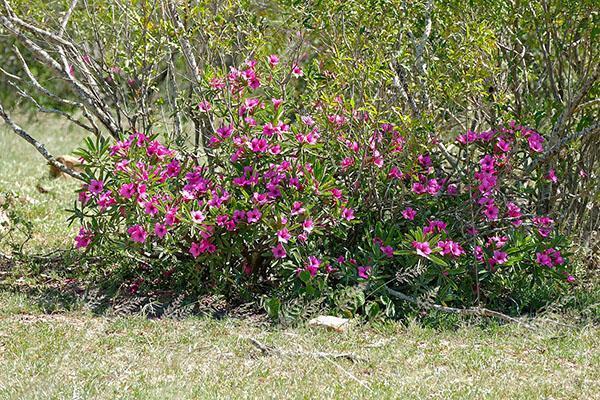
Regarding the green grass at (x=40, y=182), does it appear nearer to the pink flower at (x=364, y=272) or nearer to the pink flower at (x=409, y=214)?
the pink flower at (x=364, y=272)

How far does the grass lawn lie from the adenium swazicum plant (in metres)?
0.31

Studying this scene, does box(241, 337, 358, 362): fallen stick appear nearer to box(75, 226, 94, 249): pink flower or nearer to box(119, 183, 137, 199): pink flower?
box(119, 183, 137, 199): pink flower

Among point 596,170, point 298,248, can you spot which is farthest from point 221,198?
point 596,170

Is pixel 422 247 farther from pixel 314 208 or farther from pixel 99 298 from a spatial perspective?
pixel 99 298

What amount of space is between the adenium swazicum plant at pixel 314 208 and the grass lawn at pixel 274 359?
313 mm

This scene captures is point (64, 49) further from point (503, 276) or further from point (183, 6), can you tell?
point (503, 276)

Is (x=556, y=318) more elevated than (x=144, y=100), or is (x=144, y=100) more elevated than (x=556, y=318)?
(x=144, y=100)

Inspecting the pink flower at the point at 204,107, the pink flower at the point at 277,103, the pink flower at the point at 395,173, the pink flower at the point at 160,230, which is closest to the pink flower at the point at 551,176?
the pink flower at the point at 395,173

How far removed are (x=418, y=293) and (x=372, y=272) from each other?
0.91 ft

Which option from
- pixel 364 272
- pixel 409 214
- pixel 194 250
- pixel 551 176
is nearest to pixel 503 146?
pixel 551 176

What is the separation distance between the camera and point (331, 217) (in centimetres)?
511

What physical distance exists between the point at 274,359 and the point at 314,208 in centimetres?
91

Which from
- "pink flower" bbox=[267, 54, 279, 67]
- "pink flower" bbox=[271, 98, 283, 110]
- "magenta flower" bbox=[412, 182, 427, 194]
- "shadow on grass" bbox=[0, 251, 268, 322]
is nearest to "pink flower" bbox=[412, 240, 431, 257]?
"magenta flower" bbox=[412, 182, 427, 194]

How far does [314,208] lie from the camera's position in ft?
16.8
